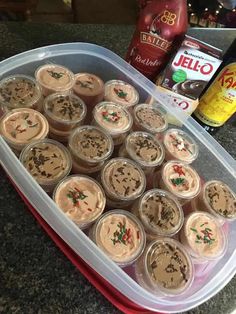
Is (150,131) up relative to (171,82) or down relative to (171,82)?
down

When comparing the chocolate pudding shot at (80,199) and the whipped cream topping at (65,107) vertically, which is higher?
the whipped cream topping at (65,107)

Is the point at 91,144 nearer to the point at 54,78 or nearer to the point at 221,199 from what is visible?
the point at 54,78

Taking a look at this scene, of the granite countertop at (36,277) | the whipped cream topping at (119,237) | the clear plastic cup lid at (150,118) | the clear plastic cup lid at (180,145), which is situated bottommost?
the granite countertop at (36,277)

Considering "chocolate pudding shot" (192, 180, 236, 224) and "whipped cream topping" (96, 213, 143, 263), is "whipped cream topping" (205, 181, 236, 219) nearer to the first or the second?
"chocolate pudding shot" (192, 180, 236, 224)

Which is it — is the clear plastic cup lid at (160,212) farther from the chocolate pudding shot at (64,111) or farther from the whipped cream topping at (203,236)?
the chocolate pudding shot at (64,111)

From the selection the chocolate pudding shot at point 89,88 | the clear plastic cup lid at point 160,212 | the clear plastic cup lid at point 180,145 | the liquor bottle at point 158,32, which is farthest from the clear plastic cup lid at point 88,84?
the clear plastic cup lid at point 160,212

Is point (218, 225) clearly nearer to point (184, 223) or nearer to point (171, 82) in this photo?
point (184, 223)

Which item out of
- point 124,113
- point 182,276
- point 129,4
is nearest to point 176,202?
point 182,276
